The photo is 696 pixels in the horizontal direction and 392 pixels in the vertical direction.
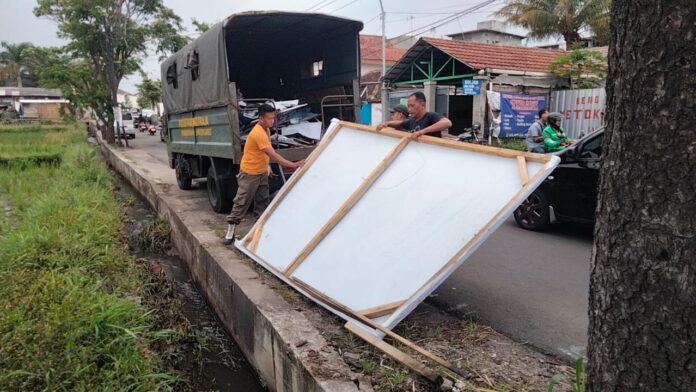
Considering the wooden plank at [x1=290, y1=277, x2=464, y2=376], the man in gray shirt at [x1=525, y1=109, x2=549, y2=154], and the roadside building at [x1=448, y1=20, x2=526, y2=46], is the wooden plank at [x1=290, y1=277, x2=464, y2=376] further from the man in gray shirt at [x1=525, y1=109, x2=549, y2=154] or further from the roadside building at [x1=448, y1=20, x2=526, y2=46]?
the roadside building at [x1=448, y1=20, x2=526, y2=46]

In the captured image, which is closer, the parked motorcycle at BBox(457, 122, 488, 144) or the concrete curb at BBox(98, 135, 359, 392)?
the concrete curb at BBox(98, 135, 359, 392)

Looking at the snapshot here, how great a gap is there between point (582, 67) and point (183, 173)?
11.6 metres

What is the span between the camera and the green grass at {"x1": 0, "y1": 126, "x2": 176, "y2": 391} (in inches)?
112

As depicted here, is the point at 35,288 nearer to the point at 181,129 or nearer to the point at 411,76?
the point at 181,129

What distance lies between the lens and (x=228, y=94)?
6371 millimetres

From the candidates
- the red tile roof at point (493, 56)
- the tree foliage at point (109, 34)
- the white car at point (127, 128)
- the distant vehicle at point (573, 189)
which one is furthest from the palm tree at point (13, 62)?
the distant vehicle at point (573, 189)

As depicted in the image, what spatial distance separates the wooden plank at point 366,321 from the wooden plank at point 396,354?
57 millimetres

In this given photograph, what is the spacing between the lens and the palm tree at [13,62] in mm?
52438

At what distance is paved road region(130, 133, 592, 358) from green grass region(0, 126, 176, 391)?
2.34 meters

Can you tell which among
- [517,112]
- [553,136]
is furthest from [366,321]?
[517,112]

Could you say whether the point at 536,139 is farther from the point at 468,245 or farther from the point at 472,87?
the point at 472,87

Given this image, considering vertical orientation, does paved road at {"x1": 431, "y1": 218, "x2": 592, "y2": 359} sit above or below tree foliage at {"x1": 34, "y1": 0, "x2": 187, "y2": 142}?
below

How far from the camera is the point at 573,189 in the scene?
19.2 ft

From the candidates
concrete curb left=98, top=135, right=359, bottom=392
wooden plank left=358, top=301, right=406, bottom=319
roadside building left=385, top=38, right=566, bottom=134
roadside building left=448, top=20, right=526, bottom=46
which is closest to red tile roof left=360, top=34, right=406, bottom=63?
roadside building left=448, top=20, right=526, bottom=46
